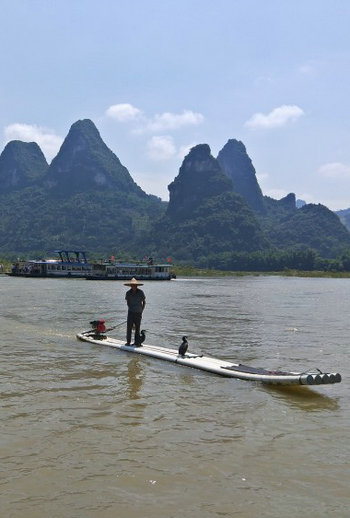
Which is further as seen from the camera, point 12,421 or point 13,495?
point 12,421

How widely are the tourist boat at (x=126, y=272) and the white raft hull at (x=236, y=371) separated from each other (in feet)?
248

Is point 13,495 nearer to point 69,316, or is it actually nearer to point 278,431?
point 278,431

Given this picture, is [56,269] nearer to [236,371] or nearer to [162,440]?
[236,371]

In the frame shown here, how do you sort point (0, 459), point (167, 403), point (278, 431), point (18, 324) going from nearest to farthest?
point (0, 459)
point (278, 431)
point (167, 403)
point (18, 324)

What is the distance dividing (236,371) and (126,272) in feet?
275

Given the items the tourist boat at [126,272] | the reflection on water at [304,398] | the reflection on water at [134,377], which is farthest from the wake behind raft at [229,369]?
the tourist boat at [126,272]

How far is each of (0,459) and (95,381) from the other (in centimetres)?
485

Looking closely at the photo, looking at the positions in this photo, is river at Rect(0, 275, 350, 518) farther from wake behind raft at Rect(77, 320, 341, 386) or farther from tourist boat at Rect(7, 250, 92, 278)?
tourist boat at Rect(7, 250, 92, 278)

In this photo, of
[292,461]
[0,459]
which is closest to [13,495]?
[0,459]

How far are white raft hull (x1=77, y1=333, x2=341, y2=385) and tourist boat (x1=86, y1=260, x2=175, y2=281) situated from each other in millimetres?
75593

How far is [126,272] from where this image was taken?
312 ft

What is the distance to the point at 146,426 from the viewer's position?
8.05m

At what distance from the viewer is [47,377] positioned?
11531mm

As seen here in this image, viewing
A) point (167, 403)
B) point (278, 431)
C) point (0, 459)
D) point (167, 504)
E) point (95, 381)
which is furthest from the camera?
Result: point (95, 381)
